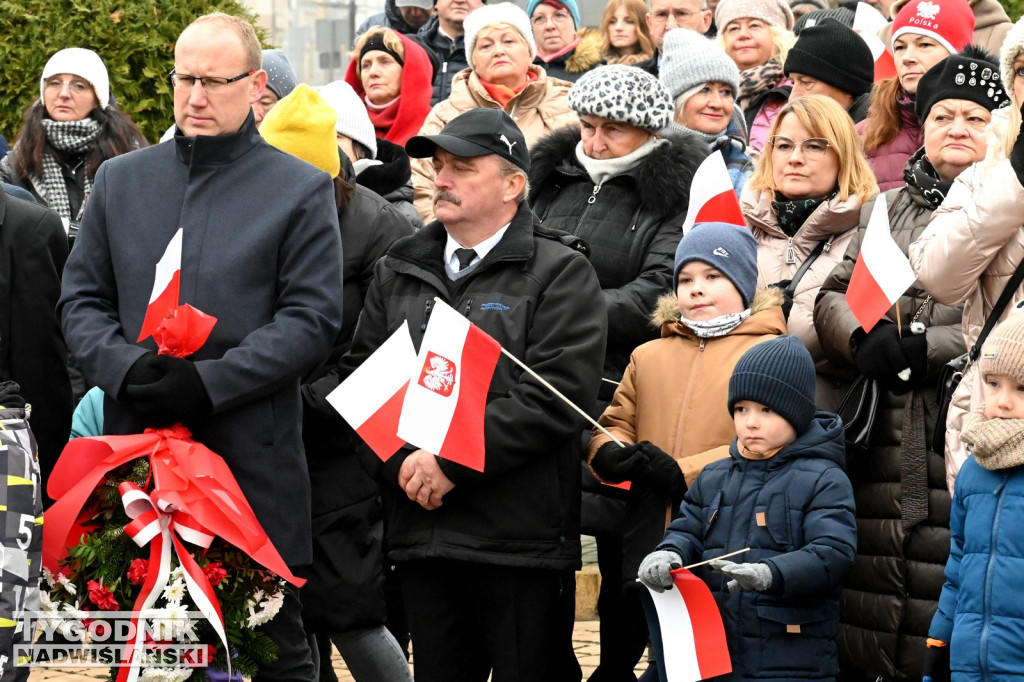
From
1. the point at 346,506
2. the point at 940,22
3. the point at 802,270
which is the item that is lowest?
the point at 346,506

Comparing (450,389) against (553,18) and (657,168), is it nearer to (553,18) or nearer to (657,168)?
(657,168)

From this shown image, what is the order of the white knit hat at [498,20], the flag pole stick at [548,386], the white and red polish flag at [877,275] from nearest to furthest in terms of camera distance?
1. the flag pole stick at [548,386]
2. the white and red polish flag at [877,275]
3. the white knit hat at [498,20]

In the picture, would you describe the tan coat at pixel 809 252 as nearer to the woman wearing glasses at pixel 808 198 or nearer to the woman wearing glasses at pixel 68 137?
the woman wearing glasses at pixel 808 198

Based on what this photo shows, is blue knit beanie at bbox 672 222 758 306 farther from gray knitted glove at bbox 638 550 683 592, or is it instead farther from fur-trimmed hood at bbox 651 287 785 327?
gray knitted glove at bbox 638 550 683 592

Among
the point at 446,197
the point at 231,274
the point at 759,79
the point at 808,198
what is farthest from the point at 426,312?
the point at 759,79

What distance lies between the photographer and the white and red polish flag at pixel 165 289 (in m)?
5.16

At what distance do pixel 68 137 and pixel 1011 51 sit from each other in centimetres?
490

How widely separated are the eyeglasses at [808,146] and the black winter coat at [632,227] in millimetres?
367

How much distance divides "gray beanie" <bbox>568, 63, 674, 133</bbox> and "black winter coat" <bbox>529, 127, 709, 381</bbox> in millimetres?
138

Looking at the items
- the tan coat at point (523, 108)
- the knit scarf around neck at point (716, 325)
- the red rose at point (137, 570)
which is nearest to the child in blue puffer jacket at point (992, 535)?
the knit scarf around neck at point (716, 325)

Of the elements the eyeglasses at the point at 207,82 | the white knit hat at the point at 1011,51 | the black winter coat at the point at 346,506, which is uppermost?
the white knit hat at the point at 1011,51

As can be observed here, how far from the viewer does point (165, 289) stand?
16.9 ft

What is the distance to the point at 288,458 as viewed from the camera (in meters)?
5.40

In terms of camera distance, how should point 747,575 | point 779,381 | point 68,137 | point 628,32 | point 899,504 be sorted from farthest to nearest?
point 628,32
point 68,137
point 899,504
point 779,381
point 747,575
